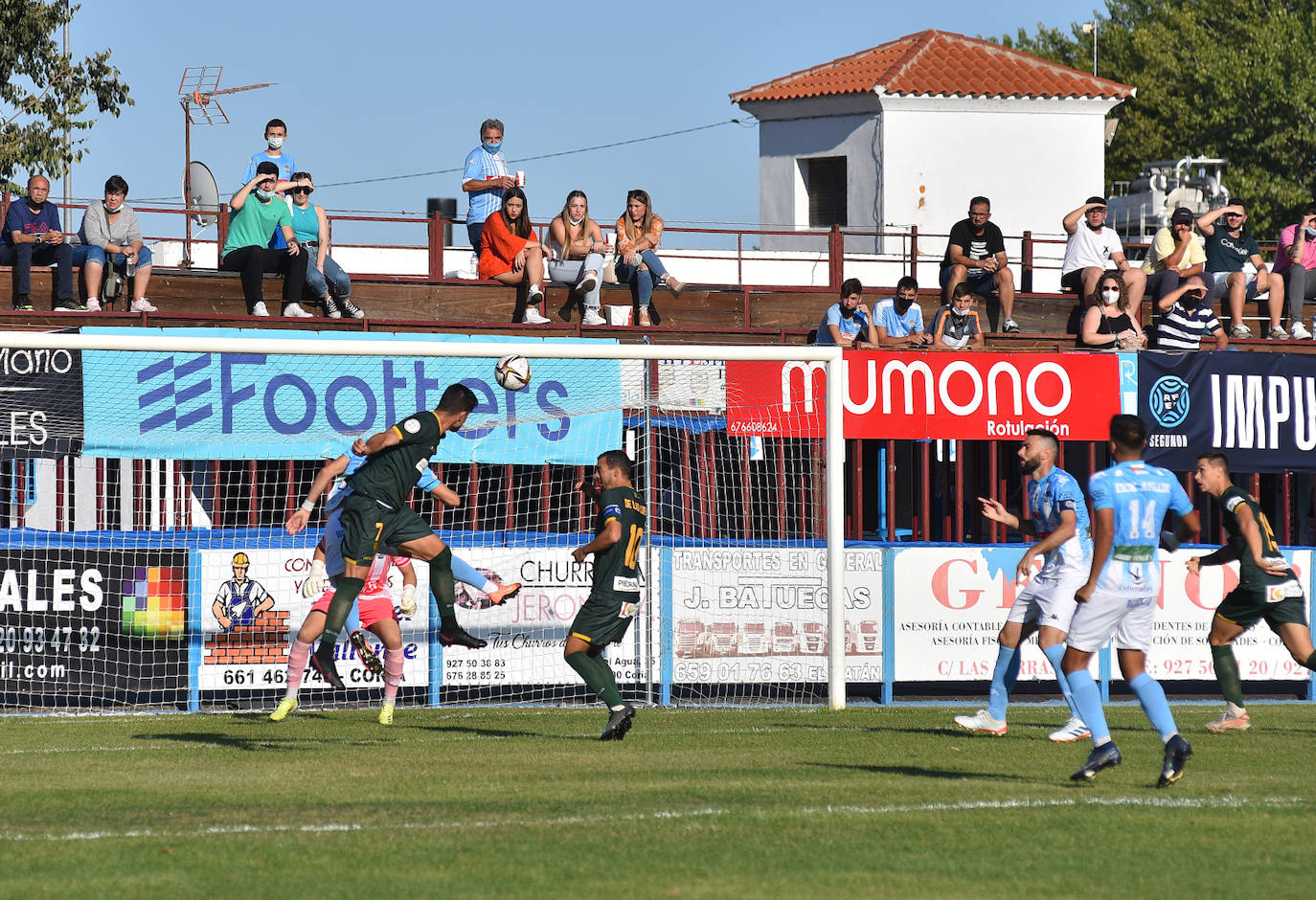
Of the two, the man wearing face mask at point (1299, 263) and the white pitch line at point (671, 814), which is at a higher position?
the man wearing face mask at point (1299, 263)

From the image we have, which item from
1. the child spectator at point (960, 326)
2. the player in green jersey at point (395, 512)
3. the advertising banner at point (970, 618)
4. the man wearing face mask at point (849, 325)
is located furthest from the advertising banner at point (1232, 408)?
the player in green jersey at point (395, 512)

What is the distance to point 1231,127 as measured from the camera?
1997 inches

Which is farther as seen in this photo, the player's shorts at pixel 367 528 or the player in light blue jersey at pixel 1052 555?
the player in light blue jersey at pixel 1052 555

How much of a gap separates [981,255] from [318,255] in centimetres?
758

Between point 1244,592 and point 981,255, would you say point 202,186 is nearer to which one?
point 981,255

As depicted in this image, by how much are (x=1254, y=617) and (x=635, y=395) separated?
19.1 ft

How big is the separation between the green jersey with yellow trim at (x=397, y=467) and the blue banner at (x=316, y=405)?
332 centimetres

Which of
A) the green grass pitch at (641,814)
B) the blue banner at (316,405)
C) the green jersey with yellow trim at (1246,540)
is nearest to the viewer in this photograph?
the green grass pitch at (641,814)

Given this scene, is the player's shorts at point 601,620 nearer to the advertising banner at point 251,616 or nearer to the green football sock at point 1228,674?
the advertising banner at point 251,616

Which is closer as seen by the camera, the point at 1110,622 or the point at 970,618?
the point at 1110,622

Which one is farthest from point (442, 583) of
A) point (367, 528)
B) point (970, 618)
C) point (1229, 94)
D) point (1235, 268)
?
point (1229, 94)

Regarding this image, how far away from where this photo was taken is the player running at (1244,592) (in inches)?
480

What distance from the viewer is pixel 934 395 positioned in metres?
15.7

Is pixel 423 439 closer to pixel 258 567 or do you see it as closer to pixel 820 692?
pixel 258 567
